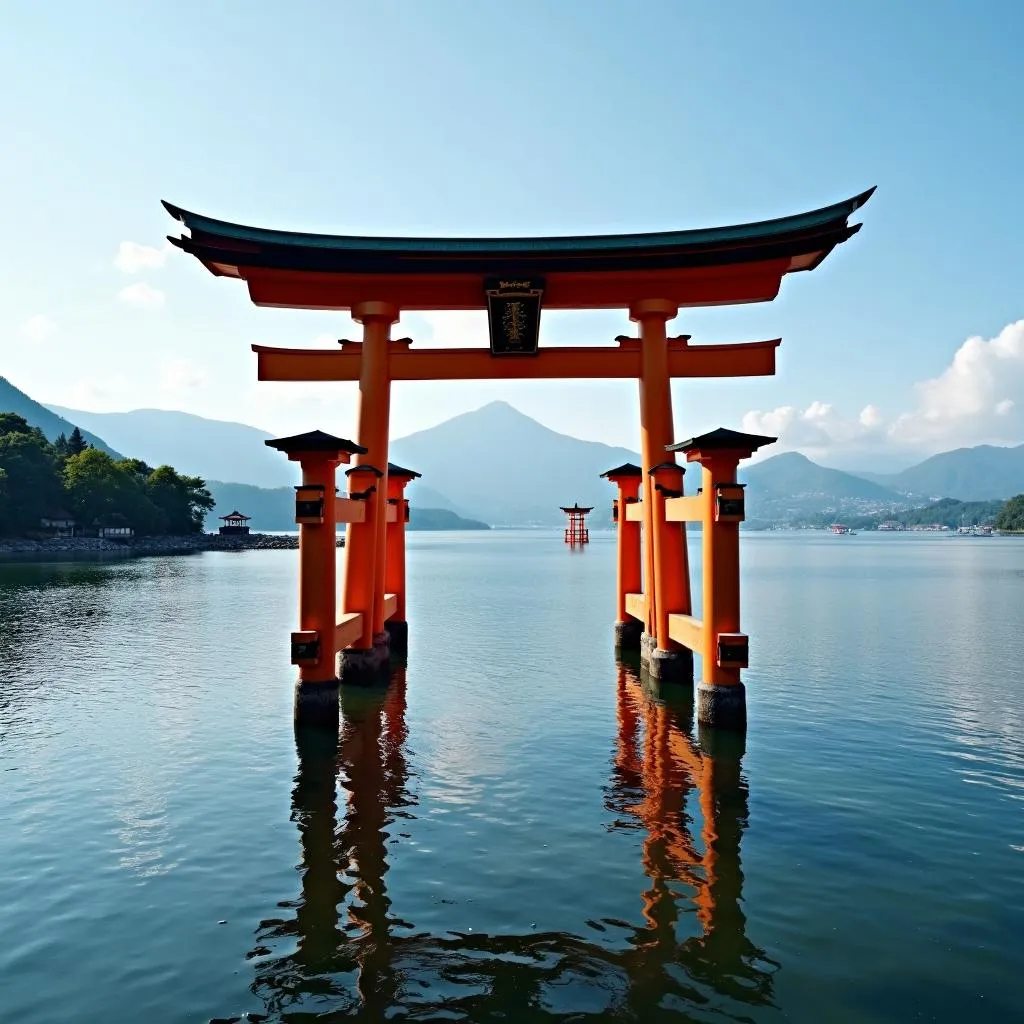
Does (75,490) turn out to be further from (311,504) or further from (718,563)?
(718,563)

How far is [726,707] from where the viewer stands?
10.5 meters

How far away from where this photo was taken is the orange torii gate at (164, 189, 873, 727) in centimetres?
1270

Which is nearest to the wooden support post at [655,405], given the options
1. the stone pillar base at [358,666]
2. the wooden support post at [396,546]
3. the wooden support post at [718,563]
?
the wooden support post at [718,563]

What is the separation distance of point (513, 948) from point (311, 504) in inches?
262

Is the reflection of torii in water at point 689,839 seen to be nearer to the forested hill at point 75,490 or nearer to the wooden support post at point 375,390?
the wooden support post at point 375,390

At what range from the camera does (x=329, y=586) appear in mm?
10500

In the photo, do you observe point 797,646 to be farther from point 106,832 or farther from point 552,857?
point 106,832

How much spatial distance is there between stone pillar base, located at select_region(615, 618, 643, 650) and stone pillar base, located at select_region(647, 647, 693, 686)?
14.3 feet

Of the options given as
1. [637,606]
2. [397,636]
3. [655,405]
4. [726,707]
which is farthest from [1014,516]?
[726,707]

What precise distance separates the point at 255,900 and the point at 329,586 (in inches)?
197

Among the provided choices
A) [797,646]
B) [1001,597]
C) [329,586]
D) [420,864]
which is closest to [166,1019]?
[420,864]

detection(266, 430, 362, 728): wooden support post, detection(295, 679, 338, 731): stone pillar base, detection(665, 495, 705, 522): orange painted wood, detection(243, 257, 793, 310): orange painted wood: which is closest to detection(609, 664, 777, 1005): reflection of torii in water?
detection(665, 495, 705, 522): orange painted wood

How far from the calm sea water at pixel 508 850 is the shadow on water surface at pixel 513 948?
0.09 feet

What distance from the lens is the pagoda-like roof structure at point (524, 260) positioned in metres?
12.6
